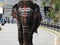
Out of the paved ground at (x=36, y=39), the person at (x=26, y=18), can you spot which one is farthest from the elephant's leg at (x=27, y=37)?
the paved ground at (x=36, y=39)

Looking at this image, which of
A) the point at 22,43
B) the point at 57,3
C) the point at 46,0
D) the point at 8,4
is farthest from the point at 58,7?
the point at 8,4

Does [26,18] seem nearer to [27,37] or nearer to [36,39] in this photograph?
[27,37]

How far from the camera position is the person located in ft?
30.7

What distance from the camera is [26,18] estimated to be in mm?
9352

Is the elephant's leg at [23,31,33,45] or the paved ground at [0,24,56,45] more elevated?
the elephant's leg at [23,31,33,45]

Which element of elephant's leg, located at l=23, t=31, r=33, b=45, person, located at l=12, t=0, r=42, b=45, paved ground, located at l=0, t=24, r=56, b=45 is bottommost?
paved ground, located at l=0, t=24, r=56, b=45

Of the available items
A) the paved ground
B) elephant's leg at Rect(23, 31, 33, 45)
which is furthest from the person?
the paved ground

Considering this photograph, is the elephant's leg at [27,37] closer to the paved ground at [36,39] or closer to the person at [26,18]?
the person at [26,18]

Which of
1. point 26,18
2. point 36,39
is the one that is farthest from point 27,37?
point 36,39

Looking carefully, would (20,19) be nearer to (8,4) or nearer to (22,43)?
(22,43)

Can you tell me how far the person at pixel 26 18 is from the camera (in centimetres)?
935

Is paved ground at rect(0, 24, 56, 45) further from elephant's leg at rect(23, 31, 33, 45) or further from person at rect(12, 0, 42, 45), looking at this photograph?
elephant's leg at rect(23, 31, 33, 45)

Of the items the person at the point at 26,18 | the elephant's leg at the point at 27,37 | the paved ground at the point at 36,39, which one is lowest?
the paved ground at the point at 36,39

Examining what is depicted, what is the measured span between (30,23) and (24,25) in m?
→ 0.23
